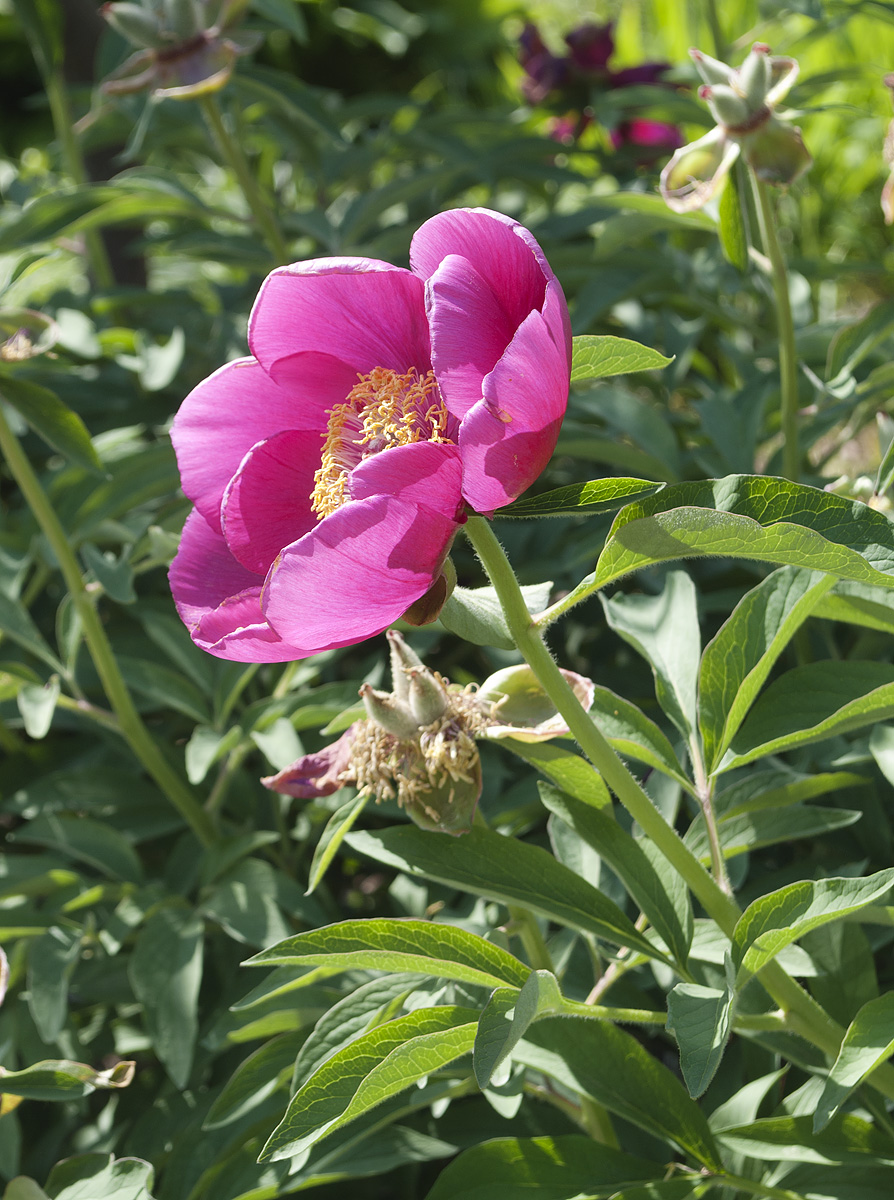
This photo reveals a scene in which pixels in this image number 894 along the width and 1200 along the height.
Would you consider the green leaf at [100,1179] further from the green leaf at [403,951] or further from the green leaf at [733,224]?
the green leaf at [733,224]

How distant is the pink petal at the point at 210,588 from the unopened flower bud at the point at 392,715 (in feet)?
0.29

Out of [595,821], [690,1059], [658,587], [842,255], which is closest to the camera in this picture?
[690,1059]

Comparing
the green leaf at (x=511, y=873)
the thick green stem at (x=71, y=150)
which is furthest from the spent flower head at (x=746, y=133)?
the thick green stem at (x=71, y=150)

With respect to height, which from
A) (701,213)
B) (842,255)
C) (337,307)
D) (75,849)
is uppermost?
(337,307)

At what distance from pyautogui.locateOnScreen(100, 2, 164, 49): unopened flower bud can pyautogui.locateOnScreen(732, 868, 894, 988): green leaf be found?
1.09 meters

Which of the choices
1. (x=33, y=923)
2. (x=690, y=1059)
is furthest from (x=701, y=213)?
Answer: (x=33, y=923)

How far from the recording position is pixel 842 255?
3303mm

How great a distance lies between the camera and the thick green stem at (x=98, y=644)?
95 centimetres

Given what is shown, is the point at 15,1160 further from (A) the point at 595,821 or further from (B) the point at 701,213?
(B) the point at 701,213

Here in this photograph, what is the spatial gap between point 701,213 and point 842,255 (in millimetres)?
2552

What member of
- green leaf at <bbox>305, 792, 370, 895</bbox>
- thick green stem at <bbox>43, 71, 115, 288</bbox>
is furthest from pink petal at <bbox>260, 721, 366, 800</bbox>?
thick green stem at <bbox>43, 71, 115, 288</bbox>

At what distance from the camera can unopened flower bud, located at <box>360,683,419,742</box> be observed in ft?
2.12

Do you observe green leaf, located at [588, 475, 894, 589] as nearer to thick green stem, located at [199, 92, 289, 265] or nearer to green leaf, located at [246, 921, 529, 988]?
green leaf, located at [246, 921, 529, 988]

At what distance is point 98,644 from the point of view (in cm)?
97
